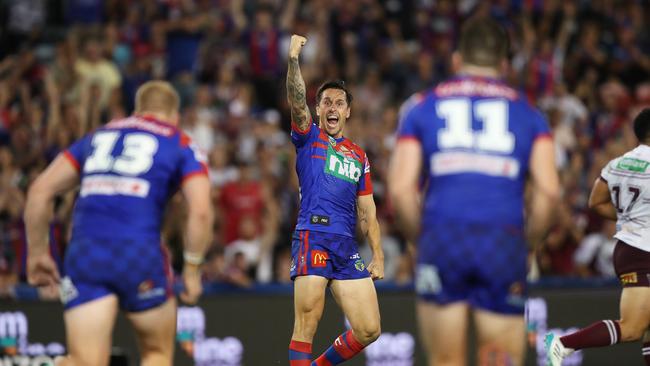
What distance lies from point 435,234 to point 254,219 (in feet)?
30.4

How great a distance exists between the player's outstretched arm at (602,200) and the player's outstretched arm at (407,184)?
3920 millimetres

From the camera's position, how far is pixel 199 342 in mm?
13375

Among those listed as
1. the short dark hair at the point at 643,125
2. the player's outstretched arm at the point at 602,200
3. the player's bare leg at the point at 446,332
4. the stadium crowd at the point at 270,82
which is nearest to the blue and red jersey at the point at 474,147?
the player's bare leg at the point at 446,332

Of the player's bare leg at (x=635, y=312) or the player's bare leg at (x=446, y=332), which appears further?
the player's bare leg at (x=635, y=312)

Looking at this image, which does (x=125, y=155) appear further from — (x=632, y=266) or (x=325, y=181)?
(x=632, y=266)

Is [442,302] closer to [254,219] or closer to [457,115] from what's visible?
[457,115]

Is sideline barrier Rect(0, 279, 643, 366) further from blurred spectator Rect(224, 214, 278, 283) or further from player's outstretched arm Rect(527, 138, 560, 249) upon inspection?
player's outstretched arm Rect(527, 138, 560, 249)

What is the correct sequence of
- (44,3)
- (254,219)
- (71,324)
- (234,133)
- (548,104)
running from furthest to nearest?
(44,3)
(548,104)
(234,133)
(254,219)
(71,324)

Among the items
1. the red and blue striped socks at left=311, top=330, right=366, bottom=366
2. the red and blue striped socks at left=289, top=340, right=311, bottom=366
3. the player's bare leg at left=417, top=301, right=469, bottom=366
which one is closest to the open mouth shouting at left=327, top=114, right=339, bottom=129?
the red and blue striped socks at left=311, top=330, right=366, bottom=366

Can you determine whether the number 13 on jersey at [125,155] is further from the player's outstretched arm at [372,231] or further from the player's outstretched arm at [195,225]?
the player's outstretched arm at [372,231]

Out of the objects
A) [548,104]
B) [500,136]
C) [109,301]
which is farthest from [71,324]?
[548,104]

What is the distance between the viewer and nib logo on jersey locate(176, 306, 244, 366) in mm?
13334

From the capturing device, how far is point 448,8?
21703mm

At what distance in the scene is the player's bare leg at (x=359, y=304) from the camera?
935 cm
